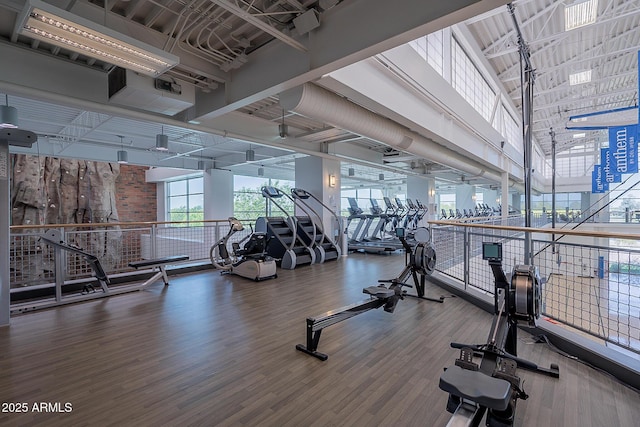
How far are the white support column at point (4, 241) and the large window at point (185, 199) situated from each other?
32.3ft

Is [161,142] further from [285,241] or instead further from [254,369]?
[254,369]

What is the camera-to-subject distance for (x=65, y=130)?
25.0 ft

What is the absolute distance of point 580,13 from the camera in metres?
6.04

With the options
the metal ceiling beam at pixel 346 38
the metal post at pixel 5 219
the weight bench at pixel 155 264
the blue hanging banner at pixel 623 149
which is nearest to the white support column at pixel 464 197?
the blue hanging banner at pixel 623 149

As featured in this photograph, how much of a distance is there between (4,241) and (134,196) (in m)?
10.6

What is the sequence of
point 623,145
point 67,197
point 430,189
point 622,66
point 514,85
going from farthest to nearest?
point 430,189 < point 514,85 < point 622,66 < point 67,197 < point 623,145

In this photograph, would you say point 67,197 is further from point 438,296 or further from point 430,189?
point 430,189

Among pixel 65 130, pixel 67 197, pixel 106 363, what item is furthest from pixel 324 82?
pixel 67 197

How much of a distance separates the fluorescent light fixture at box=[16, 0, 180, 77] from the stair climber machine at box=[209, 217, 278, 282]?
338cm

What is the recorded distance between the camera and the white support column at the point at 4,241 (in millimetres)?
3400

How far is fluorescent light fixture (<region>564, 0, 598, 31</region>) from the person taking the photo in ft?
18.9

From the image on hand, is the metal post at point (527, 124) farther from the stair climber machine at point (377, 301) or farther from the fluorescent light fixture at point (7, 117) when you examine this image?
the fluorescent light fixture at point (7, 117)

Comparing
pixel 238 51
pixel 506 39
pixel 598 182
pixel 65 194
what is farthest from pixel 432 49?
pixel 598 182

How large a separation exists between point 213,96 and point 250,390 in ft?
14.0
